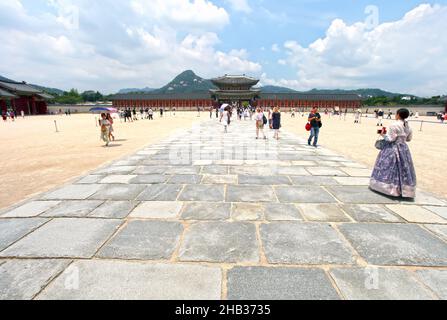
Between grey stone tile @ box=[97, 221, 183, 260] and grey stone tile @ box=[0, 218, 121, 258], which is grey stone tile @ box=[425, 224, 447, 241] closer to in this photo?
grey stone tile @ box=[97, 221, 183, 260]

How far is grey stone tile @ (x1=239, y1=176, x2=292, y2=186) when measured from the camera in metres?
4.25

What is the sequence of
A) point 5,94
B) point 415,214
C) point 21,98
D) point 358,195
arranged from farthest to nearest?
point 21,98 < point 5,94 < point 358,195 < point 415,214

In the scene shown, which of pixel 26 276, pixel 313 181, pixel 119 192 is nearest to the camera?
pixel 26 276

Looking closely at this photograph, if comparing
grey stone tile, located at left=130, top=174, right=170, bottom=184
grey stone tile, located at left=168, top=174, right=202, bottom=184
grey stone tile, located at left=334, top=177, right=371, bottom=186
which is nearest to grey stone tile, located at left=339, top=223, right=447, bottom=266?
grey stone tile, located at left=334, top=177, right=371, bottom=186

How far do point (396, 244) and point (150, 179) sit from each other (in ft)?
12.7

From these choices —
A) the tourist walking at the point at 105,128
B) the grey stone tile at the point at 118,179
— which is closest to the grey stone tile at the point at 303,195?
the grey stone tile at the point at 118,179

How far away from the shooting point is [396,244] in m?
2.33

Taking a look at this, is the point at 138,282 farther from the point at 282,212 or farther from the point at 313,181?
the point at 313,181

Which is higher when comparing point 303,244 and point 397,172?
point 397,172

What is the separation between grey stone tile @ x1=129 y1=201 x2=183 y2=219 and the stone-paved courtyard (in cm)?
3

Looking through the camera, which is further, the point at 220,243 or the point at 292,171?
the point at 292,171

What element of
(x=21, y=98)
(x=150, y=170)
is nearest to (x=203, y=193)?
(x=150, y=170)

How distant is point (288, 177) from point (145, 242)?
3.12 meters
